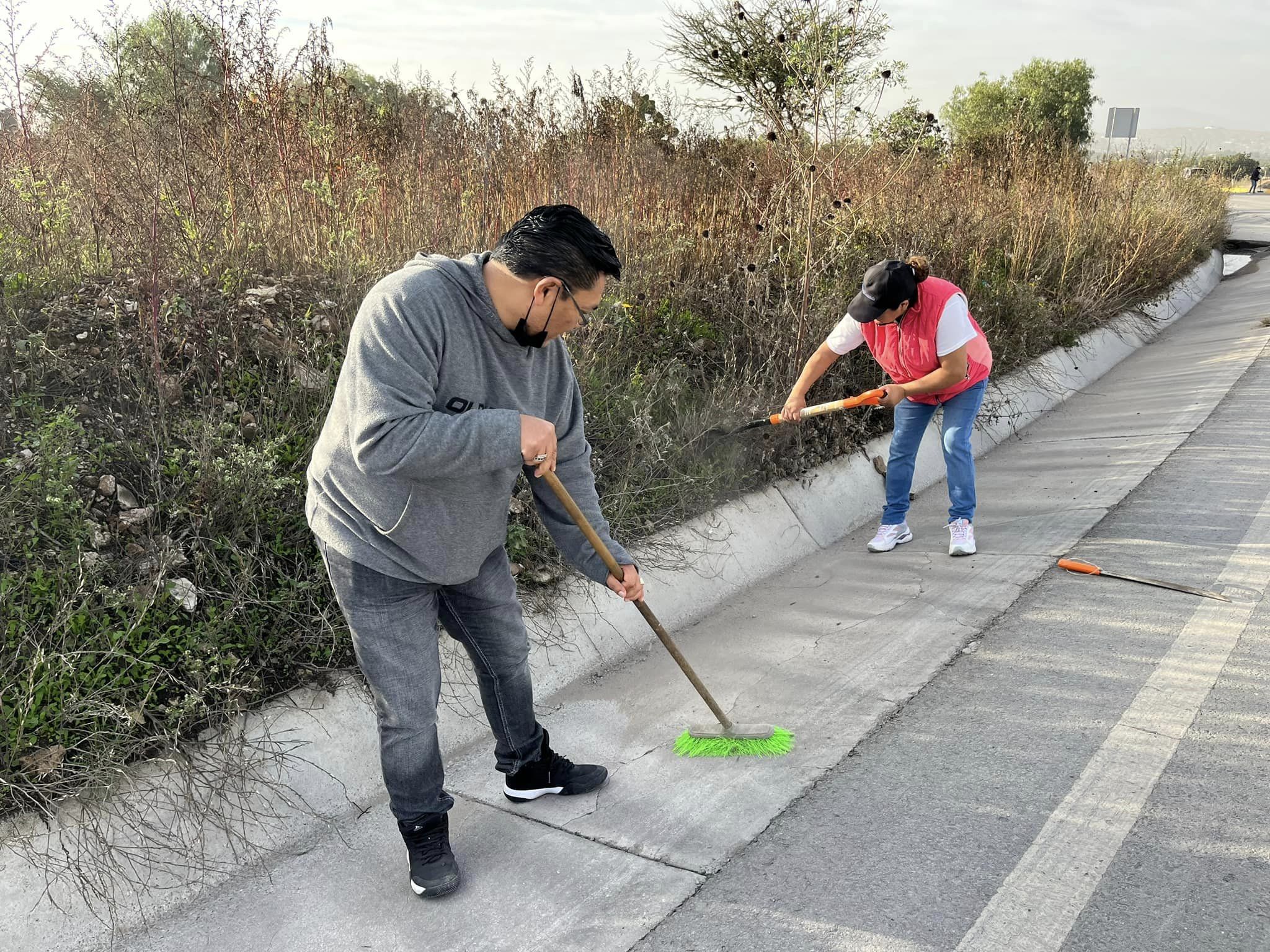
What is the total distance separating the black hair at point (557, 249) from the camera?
2459mm

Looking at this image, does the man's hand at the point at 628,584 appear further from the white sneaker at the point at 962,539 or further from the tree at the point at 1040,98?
the tree at the point at 1040,98

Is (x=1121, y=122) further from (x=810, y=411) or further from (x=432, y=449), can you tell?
(x=432, y=449)

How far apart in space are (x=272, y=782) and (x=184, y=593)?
728 mm

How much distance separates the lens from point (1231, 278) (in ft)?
51.1

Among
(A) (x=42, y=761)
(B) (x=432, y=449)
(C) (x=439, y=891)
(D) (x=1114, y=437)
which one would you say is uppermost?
(B) (x=432, y=449)

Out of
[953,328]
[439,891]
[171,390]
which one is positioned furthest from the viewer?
[953,328]

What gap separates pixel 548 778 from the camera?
3172mm

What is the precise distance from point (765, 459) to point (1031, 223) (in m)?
5.78

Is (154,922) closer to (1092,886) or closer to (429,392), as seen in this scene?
(429,392)

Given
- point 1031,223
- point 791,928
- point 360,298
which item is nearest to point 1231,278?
point 1031,223

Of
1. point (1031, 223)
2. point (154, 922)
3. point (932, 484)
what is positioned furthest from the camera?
point (1031, 223)

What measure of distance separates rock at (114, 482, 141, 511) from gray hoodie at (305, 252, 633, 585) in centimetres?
129

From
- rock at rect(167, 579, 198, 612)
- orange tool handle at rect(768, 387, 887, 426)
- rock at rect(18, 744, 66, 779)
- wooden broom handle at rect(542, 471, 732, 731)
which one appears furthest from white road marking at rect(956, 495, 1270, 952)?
rock at rect(167, 579, 198, 612)

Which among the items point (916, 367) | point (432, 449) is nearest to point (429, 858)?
point (432, 449)
